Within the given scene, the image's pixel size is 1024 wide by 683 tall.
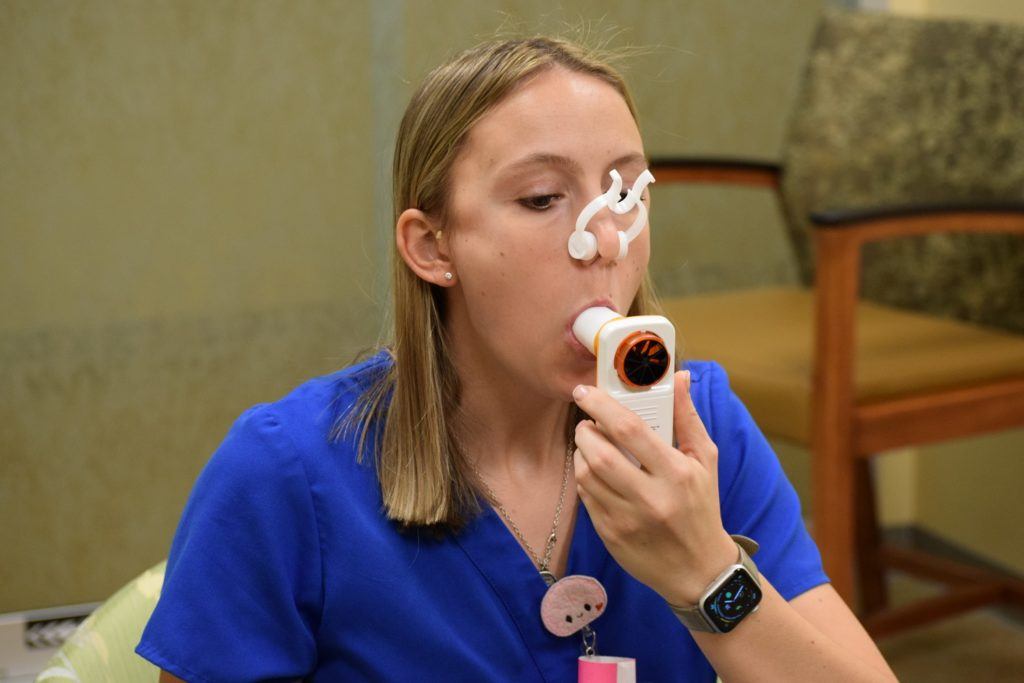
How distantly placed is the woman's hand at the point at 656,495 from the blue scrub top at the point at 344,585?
0.17m

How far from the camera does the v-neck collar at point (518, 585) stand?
3.59 feet

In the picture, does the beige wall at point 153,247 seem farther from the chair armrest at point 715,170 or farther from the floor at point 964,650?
the floor at point 964,650

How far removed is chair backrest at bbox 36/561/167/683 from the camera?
3.71 feet

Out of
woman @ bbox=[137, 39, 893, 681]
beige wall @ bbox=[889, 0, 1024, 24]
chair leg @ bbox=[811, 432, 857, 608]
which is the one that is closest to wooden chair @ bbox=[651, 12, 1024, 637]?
chair leg @ bbox=[811, 432, 857, 608]

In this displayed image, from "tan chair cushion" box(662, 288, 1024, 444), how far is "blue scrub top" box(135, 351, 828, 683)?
2.46 feet

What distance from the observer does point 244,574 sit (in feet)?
3.34

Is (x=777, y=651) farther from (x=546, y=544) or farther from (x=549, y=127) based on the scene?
(x=549, y=127)

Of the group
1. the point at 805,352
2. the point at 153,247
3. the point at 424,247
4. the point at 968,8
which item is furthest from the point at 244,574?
the point at 968,8

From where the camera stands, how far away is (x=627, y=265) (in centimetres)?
106

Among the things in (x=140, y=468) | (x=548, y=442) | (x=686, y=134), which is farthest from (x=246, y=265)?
(x=548, y=442)

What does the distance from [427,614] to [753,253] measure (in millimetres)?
1949

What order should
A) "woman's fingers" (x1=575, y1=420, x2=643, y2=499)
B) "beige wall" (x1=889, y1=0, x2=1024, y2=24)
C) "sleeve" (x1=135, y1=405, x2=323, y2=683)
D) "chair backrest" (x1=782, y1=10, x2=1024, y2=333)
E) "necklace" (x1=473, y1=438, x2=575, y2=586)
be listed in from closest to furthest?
"woman's fingers" (x1=575, y1=420, x2=643, y2=499), "sleeve" (x1=135, y1=405, x2=323, y2=683), "necklace" (x1=473, y1=438, x2=575, y2=586), "chair backrest" (x1=782, y1=10, x2=1024, y2=333), "beige wall" (x1=889, y1=0, x2=1024, y2=24)

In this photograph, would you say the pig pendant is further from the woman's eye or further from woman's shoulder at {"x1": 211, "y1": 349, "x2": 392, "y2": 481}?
the woman's eye

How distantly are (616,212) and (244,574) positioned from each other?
422 mm
